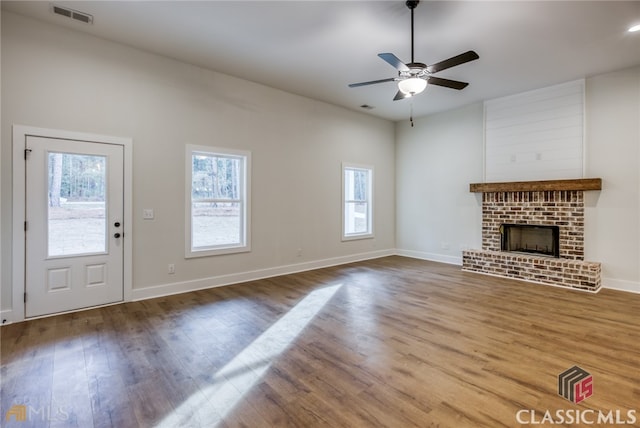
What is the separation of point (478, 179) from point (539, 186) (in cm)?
113

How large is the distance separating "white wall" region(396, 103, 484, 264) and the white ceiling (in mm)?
1507

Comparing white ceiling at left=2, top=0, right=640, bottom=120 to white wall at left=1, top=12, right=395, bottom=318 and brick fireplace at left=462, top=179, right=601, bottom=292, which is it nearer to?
white wall at left=1, top=12, right=395, bottom=318

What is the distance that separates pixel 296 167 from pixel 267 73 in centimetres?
171

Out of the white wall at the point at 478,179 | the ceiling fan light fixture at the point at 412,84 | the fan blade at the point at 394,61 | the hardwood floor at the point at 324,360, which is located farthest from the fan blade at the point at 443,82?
the white wall at the point at 478,179

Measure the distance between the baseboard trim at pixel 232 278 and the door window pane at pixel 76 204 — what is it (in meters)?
0.82

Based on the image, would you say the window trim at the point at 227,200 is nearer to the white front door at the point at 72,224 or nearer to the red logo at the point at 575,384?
the white front door at the point at 72,224

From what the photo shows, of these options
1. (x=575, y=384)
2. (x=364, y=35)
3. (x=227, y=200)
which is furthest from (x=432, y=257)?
(x=364, y=35)

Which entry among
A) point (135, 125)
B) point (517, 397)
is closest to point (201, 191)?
point (135, 125)

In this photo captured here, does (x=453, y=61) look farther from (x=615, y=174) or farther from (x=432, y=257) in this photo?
(x=432, y=257)

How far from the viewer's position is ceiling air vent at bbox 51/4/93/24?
10.6 ft

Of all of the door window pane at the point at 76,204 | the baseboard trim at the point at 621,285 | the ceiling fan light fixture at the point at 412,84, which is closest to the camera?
the ceiling fan light fixture at the point at 412,84

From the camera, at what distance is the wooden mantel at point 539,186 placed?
4719mm

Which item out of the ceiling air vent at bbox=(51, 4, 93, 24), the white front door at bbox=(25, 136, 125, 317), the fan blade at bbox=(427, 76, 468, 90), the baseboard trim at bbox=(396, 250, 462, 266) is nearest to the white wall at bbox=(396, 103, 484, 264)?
the baseboard trim at bbox=(396, 250, 462, 266)

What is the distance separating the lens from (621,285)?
15.2ft
